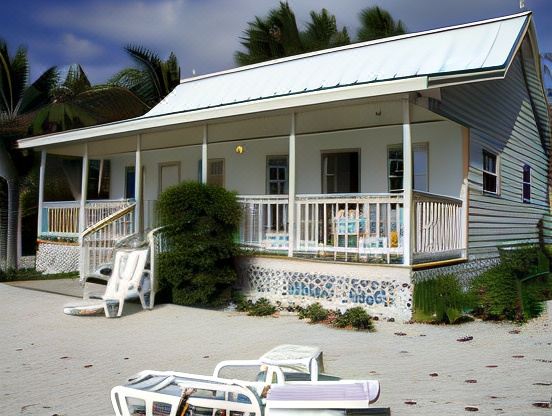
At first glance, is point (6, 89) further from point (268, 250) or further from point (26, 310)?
point (268, 250)

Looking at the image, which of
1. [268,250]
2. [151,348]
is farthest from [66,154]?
[151,348]

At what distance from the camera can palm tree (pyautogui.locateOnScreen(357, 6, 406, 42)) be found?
95.9ft

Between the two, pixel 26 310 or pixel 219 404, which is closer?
pixel 219 404

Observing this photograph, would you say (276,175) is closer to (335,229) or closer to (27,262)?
(335,229)

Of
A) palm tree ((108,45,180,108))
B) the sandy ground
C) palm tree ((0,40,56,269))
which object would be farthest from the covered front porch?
palm tree ((108,45,180,108))

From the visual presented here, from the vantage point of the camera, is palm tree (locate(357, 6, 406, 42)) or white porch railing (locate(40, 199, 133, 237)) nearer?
white porch railing (locate(40, 199, 133, 237))

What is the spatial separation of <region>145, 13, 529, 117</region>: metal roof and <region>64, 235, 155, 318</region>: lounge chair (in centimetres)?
366

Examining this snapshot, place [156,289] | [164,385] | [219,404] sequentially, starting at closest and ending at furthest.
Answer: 1. [219,404]
2. [164,385]
3. [156,289]

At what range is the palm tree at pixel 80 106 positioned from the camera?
18.0m

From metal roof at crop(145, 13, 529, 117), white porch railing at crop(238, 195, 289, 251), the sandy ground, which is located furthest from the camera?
metal roof at crop(145, 13, 529, 117)

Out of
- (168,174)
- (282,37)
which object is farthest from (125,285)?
(282,37)

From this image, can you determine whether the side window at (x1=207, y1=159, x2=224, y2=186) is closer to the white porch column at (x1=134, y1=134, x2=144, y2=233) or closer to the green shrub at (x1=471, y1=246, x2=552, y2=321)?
the white porch column at (x1=134, y1=134, x2=144, y2=233)

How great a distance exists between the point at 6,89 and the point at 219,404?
58.2ft

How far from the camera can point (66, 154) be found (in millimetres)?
16859
